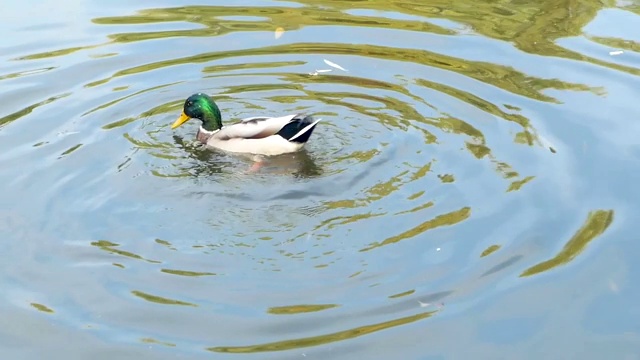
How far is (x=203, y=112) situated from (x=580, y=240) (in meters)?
3.52

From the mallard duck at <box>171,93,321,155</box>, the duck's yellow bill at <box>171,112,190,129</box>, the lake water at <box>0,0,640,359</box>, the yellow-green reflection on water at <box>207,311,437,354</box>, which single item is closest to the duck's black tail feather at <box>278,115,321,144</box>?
the mallard duck at <box>171,93,321,155</box>

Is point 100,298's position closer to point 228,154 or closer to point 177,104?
point 228,154

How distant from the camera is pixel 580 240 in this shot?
7.18 metres

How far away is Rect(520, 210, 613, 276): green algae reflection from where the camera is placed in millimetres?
6881

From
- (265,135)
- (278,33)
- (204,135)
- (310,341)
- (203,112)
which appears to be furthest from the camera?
(278,33)

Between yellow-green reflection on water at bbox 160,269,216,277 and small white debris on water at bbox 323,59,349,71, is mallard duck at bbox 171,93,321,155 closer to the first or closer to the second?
small white debris on water at bbox 323,59,349,71

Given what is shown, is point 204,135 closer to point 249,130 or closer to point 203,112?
point 203,112

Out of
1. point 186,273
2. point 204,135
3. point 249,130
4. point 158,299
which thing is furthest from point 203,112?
point 158,299

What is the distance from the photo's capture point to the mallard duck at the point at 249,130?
874 centimetres

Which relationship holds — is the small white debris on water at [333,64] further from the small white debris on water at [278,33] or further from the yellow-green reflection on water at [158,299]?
the yellow-green reflection on water at [158,299]

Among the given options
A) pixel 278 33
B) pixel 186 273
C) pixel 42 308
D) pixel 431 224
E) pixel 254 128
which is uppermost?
pixel 278 33

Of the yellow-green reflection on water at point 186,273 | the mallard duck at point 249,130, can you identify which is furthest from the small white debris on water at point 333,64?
the yellow-green reflection on water at point 186,273

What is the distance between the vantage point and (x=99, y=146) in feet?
28.7

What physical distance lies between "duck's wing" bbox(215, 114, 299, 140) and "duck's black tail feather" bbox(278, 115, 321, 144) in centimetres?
4
